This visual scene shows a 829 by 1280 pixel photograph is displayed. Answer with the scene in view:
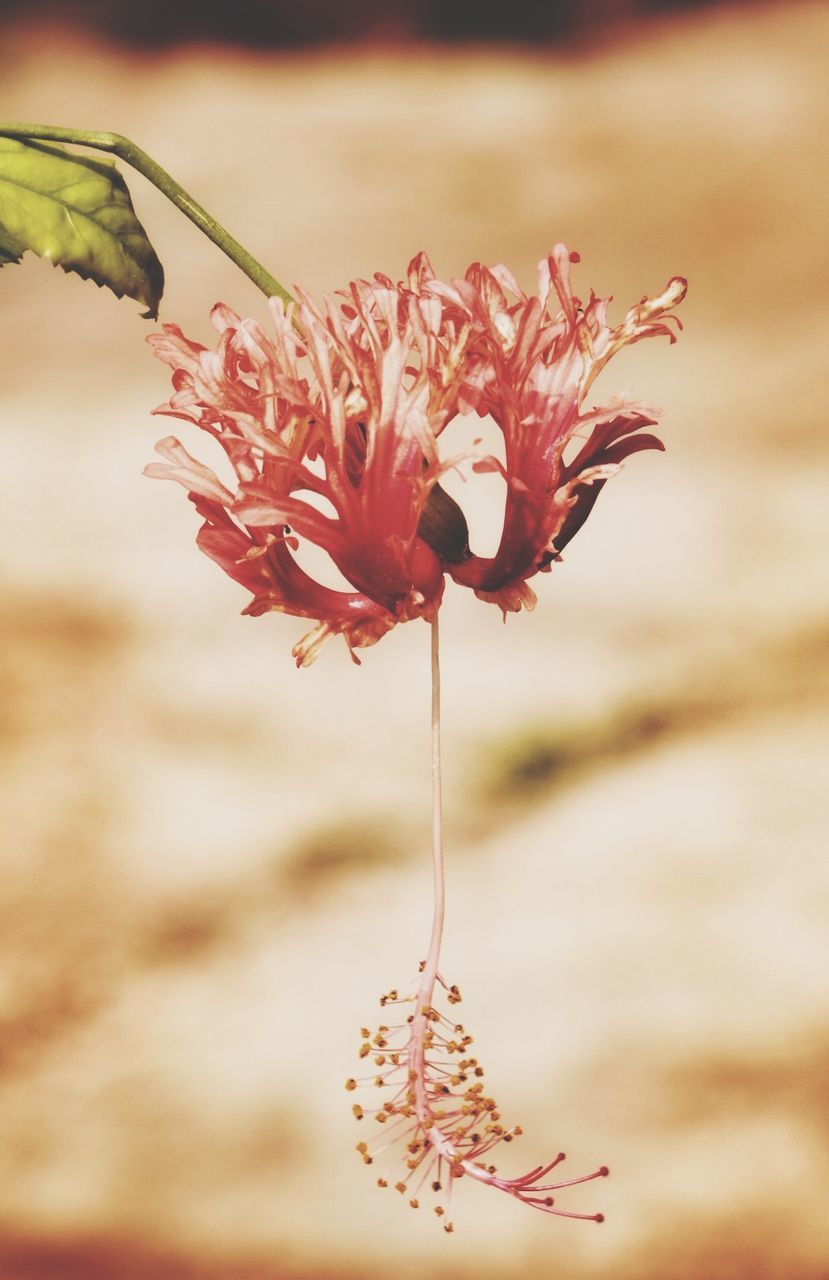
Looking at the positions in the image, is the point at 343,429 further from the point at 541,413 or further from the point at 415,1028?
the point at 415,1028

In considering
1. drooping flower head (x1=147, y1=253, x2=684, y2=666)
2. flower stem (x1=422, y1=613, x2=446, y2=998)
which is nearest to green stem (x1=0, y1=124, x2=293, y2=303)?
drooping flower head (x1=147, y1=253, x2=684, y2=666)

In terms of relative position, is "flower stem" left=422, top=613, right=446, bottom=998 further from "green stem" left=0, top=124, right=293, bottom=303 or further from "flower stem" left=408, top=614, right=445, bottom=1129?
"green stem" left=0, top=124, right=293, bottom=303

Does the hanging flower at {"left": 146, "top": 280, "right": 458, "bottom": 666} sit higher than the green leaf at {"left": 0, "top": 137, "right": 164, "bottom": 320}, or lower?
lower

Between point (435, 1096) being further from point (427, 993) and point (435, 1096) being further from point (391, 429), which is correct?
point (391, 429)

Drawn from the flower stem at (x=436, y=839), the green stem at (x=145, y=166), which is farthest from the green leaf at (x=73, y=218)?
the flower stem at (x=436, y=839)

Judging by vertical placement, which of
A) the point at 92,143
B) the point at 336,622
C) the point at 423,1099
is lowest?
the point at 423,1099

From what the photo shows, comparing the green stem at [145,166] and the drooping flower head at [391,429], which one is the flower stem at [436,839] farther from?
the green stem at [145,166]

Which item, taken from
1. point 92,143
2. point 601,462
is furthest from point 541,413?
point 92,143

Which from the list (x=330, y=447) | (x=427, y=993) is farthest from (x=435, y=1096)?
(x=330, y=447)
